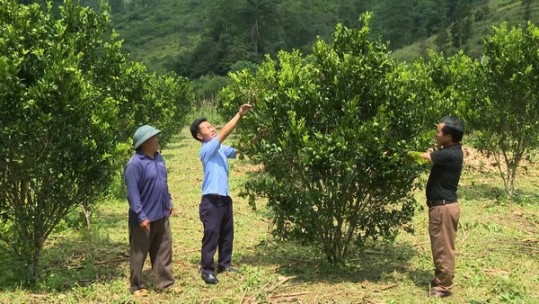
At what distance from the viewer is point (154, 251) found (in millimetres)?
6047

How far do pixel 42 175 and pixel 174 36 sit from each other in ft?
324

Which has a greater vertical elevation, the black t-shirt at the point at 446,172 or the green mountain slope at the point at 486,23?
the green mountain slope at the point at 486,23

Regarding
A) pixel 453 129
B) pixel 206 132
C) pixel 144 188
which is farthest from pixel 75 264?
pixel 453 129

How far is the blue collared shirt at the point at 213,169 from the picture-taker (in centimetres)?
616

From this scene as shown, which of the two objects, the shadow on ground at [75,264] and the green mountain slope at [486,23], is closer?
the shadow on ground at [75,264]

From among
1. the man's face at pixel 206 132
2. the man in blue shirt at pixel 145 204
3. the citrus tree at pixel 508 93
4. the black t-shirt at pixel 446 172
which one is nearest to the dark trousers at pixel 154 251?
the man in blue shirt at pixel 145 204

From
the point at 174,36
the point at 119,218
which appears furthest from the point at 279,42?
the point at 119,218

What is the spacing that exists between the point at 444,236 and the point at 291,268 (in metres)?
2.21

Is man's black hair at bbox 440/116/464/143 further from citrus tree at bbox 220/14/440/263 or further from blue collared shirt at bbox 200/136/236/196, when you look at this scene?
blue collared shirt at bbox 200/136/236/196

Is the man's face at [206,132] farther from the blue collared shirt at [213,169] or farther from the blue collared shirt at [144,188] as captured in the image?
the blue collared shirt at [144,188]

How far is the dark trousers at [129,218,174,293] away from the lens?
574 cm

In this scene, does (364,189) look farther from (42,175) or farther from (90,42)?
(90,42)

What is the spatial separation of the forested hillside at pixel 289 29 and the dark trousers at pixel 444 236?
179 feet

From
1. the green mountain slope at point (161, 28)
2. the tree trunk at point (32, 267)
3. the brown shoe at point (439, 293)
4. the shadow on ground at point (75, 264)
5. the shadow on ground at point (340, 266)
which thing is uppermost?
the green mountain slope at point (161, 28)
